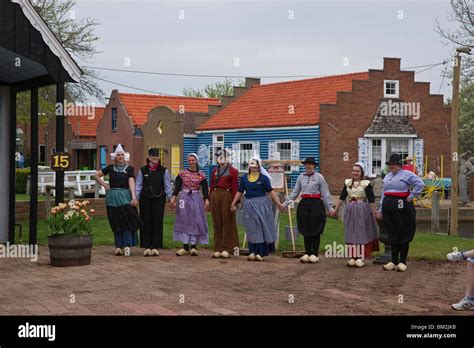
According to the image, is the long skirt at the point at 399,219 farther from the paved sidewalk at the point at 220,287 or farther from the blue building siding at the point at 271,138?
the blue building siding at the point at 271,138

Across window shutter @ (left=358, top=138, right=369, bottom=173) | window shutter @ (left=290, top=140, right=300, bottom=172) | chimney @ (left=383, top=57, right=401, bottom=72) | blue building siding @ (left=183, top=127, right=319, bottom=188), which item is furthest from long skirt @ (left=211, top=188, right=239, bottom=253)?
chimney @ (left=383, top=57, right=401, bottom=72)

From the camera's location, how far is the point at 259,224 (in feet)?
42.9

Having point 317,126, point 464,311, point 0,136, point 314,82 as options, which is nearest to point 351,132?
point 317,126

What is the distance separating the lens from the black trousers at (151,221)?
13.6 metres

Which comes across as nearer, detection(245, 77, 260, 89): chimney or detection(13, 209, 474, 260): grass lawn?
detection(13, 209, 474, 260): grass lawn

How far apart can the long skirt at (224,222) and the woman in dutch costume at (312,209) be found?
129 cm

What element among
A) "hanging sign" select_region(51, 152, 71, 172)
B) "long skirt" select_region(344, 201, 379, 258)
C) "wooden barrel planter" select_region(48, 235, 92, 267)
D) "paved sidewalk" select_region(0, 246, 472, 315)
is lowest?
"paved sidewalk" select_region(0, 246, 472, 315)

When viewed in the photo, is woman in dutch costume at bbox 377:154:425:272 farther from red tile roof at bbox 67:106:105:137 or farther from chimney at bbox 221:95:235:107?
red tile roof at bbox 67:106:105:137

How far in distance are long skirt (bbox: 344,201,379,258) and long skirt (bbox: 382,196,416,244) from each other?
50 cm

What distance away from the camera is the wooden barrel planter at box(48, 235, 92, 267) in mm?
11961

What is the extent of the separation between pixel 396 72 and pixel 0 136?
2422 cm

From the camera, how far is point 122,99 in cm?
4641

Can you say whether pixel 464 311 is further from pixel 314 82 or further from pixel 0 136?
pixel 314 82

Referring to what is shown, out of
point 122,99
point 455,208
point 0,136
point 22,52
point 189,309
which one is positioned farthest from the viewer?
point 122,99
